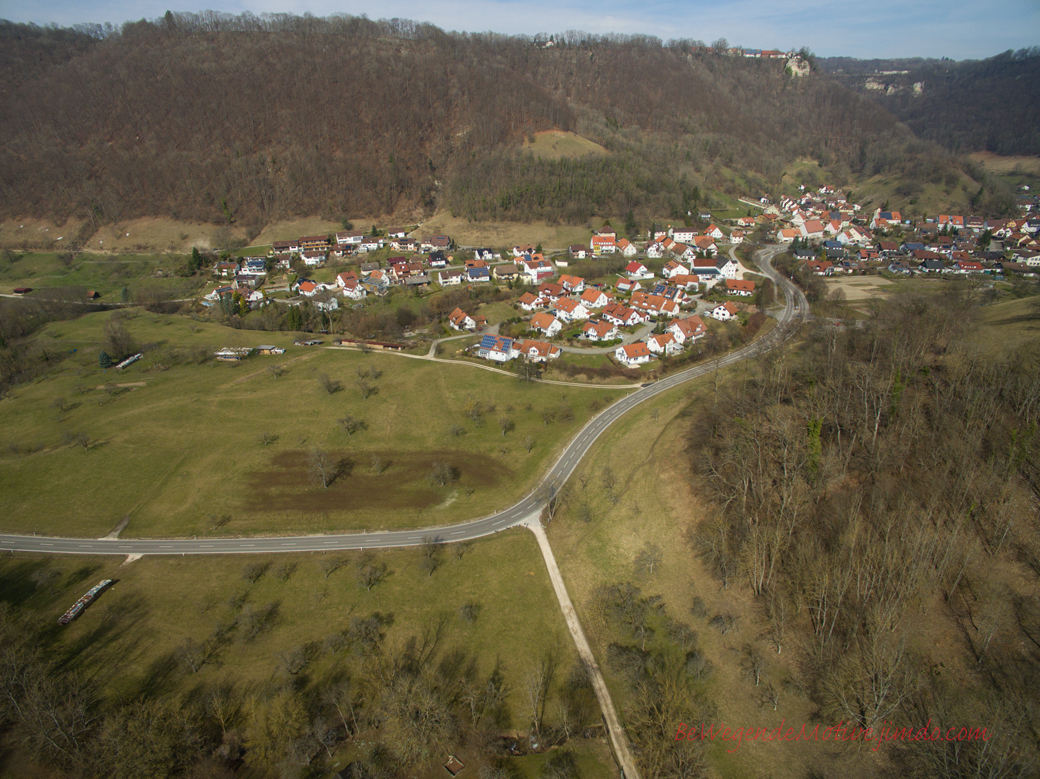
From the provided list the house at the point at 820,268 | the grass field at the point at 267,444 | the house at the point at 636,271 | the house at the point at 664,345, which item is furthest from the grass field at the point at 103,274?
the house at the point at 820,268

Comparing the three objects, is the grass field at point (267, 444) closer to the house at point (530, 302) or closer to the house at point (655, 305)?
the house at point (530, 302)

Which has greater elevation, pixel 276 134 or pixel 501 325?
pixel 276 134

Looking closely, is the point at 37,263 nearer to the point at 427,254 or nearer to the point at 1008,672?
the point at 427,254

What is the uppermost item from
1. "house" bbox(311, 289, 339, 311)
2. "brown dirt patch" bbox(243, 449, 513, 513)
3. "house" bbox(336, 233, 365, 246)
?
"house" bbox(336, 233, 365, 246)

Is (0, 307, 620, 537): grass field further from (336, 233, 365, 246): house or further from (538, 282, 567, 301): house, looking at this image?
(336, 233, 365, 246): house

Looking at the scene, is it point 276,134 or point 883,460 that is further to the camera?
point 276,134

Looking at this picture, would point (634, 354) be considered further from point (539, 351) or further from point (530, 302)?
point (530, 302)

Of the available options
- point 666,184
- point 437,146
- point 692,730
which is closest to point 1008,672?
point 692,730

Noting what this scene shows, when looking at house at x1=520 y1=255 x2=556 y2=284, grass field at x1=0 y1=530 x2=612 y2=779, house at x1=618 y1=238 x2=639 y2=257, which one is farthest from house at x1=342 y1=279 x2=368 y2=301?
grass field at x1=0 y1=530 x2=612 y2=779
